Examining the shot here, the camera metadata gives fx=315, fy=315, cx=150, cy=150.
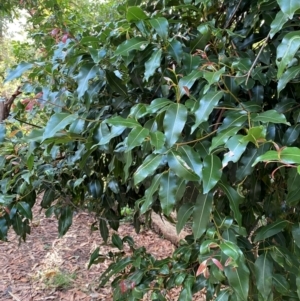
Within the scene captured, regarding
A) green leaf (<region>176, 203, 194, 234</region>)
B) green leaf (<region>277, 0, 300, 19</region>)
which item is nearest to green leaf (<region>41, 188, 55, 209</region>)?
green leaf (<region>176, 203, 194, 234</region>)

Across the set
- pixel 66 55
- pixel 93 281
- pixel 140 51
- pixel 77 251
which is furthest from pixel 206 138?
pixel 77 251

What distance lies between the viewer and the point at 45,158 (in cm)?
95

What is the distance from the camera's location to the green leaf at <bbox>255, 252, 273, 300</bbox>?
26.7 inches

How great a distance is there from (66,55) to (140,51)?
23 cm

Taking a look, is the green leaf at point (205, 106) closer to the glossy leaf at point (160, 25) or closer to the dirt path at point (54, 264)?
the glossy leaf at point (160, 25)

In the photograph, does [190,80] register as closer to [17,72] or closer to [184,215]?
[184,215]

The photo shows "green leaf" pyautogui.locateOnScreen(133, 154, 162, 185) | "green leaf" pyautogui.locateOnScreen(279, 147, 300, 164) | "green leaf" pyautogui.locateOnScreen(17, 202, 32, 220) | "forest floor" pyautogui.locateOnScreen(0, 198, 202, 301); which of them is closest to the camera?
"green leaf" pyautogui.locateOnScreen(279, 147, 300, 164)

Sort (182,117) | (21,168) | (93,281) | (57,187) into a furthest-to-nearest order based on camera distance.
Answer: (93,281) → (57,187) → (21,168) → (182,117)

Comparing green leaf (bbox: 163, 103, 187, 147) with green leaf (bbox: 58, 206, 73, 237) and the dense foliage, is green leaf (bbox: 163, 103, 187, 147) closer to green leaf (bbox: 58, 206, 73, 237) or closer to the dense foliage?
the dense foliage

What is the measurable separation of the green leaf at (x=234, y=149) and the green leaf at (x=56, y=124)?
1.07 ft

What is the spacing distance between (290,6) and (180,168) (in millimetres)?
314

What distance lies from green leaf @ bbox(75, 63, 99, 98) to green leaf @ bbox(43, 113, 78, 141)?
94 millimetres

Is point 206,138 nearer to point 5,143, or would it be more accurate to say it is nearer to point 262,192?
Answer: point 262,192

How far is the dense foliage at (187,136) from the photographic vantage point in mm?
565
